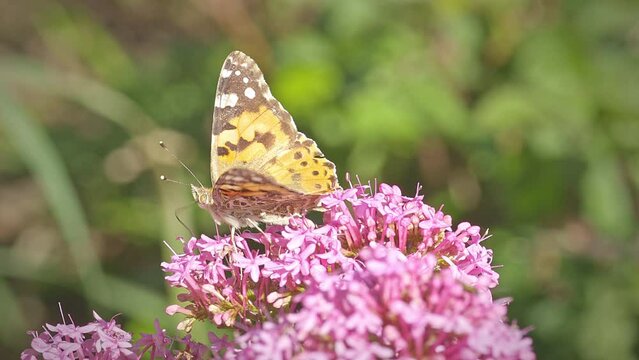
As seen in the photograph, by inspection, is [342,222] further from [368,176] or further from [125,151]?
[125,151]

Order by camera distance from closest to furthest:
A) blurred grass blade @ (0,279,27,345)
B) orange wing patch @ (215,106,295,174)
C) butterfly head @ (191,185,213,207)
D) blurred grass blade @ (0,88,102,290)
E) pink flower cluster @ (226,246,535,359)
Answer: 1. pink flower cluster @ (226,246,535,359)
2. butterfly head @ (191,185,213,207)
3. orange wing patch @ (215,106,295,174)
4. blurred grass blade @ (0,88,102,290)
5. blurred grass blade @ (0,279,27,345)

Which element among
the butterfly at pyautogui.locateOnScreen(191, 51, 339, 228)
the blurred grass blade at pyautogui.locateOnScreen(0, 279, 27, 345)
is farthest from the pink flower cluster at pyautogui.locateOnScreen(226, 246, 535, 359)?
the blurred grass blade at pyautogui.locateOnScreen(0, 279, 27, 345)

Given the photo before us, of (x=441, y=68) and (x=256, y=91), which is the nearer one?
(x=256, y=91)

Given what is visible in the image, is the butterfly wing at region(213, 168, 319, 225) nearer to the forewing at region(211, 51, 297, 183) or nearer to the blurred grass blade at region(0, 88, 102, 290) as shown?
the forewing at region(211, 51, 297, 183)

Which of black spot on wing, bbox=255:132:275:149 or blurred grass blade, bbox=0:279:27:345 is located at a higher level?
black spot on wing, bbox=255:132:275:149

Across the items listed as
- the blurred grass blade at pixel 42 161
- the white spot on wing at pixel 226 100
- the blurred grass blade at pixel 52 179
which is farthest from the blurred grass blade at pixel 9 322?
the white spot on wing at pixel 226 100

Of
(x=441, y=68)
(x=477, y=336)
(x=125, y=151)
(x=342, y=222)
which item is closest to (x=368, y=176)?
(x=441, y=68)

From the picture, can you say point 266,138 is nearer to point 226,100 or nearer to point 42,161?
point 226,100

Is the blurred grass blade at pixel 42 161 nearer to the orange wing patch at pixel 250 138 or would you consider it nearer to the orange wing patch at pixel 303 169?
the orange wing patch at pixel 250 138
